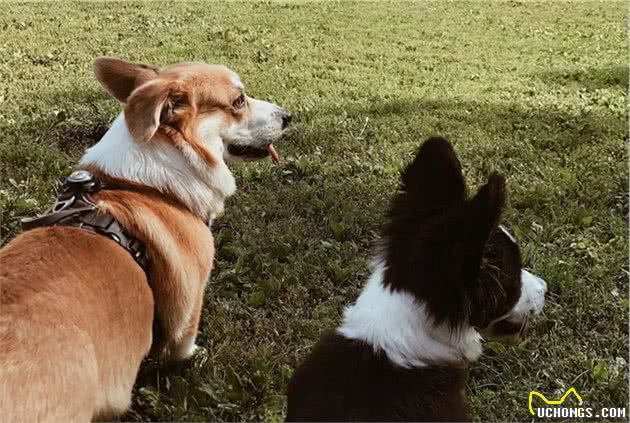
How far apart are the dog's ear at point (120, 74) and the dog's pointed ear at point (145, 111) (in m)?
0.48

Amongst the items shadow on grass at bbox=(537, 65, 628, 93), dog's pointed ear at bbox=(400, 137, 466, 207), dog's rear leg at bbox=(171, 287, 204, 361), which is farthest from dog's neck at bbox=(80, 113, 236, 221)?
shadow on grass at bbox=(537, 65, 628, 93)

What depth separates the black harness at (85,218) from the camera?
288 centimetres

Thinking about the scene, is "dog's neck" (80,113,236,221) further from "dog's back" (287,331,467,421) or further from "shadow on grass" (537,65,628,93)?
"shadow on grass" (537,65,628,93)

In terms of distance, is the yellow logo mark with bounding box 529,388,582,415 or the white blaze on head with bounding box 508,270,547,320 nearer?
the white blaze on head with bounding box 508,270,547,320

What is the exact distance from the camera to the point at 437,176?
2.57 meters

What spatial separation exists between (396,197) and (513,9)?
12399 millimetres

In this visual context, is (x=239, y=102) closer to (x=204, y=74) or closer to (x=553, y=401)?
(x=204, y=74)

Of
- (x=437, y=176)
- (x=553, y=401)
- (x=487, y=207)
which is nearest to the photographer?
(x=487, y=207)

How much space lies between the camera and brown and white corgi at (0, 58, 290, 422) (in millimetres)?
2389

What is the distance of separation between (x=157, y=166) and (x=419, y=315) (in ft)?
5.07

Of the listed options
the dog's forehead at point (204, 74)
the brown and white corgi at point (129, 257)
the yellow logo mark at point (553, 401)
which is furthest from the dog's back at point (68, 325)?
the yellow logo mark at point (553, 401)

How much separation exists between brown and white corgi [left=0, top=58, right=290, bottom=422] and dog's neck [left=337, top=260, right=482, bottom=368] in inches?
40.3

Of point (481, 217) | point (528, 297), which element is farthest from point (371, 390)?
point (528, 297)

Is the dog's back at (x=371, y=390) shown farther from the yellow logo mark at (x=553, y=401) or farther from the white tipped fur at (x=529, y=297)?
the yellow logo mark at (x=553, y=401)
